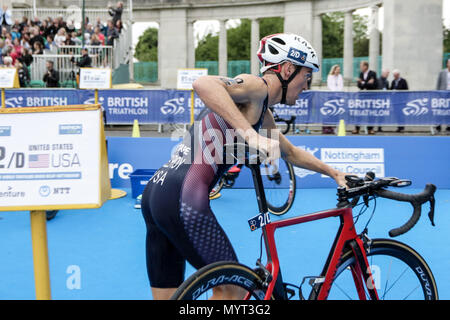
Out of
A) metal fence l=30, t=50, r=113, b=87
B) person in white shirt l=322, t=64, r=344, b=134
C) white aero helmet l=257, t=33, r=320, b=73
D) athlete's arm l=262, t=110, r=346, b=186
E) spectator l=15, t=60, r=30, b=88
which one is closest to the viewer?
white aero helmet l=257, t=33, r=320, b=73

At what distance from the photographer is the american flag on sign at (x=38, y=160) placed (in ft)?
10.1

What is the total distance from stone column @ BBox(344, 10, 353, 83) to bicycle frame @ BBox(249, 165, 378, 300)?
31.4 meters

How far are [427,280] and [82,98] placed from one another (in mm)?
15983

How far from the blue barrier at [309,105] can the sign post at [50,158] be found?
14.3 m

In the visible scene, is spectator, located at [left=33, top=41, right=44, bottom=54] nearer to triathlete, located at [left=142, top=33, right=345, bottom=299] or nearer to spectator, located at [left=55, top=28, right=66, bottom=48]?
spectator, located at [left=55, top=28, right=66, bottom=48]

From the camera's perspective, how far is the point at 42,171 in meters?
3.09

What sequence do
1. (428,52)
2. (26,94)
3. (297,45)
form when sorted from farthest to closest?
(428,52), (26,94), (297,45)

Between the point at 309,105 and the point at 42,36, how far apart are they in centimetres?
1506

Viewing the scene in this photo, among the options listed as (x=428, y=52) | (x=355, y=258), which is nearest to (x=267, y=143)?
(x=355, y=258)

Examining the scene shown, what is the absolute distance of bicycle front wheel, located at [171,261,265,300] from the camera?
7.54 feet

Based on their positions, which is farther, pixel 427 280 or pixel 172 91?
pixel 172 91

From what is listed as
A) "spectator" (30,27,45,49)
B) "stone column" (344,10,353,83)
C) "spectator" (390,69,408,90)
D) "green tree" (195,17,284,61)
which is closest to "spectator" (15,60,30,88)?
"spectator" (30,27,45,49)

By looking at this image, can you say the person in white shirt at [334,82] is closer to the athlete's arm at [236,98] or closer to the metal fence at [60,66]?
the metal fence at [60,66]

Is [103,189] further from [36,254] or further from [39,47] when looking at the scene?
[39,47]
